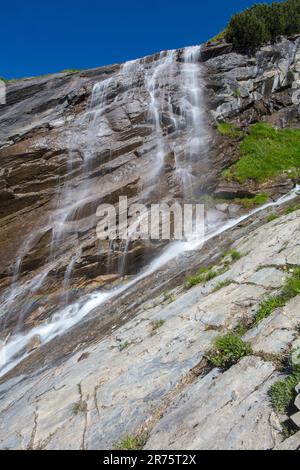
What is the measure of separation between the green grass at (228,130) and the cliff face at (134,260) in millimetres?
491

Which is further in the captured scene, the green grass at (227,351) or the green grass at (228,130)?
the green grass at (228,130)

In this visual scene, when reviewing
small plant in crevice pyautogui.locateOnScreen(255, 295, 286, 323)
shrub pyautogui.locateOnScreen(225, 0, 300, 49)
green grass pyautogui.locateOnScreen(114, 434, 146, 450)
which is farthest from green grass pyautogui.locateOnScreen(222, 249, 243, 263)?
shrub pyautogui.locateOnScreen(225, 0, 300, 49)

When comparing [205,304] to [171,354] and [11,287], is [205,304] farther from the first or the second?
[11,287]

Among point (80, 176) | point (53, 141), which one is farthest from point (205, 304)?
point (53, 141)

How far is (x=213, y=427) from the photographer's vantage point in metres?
4.42

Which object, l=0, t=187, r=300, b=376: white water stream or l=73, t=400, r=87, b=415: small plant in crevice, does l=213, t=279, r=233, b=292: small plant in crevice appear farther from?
l=0, t=187, r=300, b=376: white water stream

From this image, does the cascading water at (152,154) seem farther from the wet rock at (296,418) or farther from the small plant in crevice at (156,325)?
the wet rock at (296,418)

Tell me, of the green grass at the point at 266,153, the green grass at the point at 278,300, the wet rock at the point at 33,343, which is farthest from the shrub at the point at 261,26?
the green grass at the point at 278,300

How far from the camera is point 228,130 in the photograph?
20859mm

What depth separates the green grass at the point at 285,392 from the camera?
4.24 metres

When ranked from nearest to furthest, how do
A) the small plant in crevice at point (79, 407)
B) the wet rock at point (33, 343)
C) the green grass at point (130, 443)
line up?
1. the green grass at point (130, 443)
2. the small plant in crevice at point (79, 407)
3. the wet rock at point (33, 343)

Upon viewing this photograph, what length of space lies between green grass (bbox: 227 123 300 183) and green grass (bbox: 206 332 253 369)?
13158 mm

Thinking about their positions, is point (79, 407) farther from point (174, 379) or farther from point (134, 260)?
point (134, 260)

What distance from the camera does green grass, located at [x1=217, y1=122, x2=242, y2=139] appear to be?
20625mm
